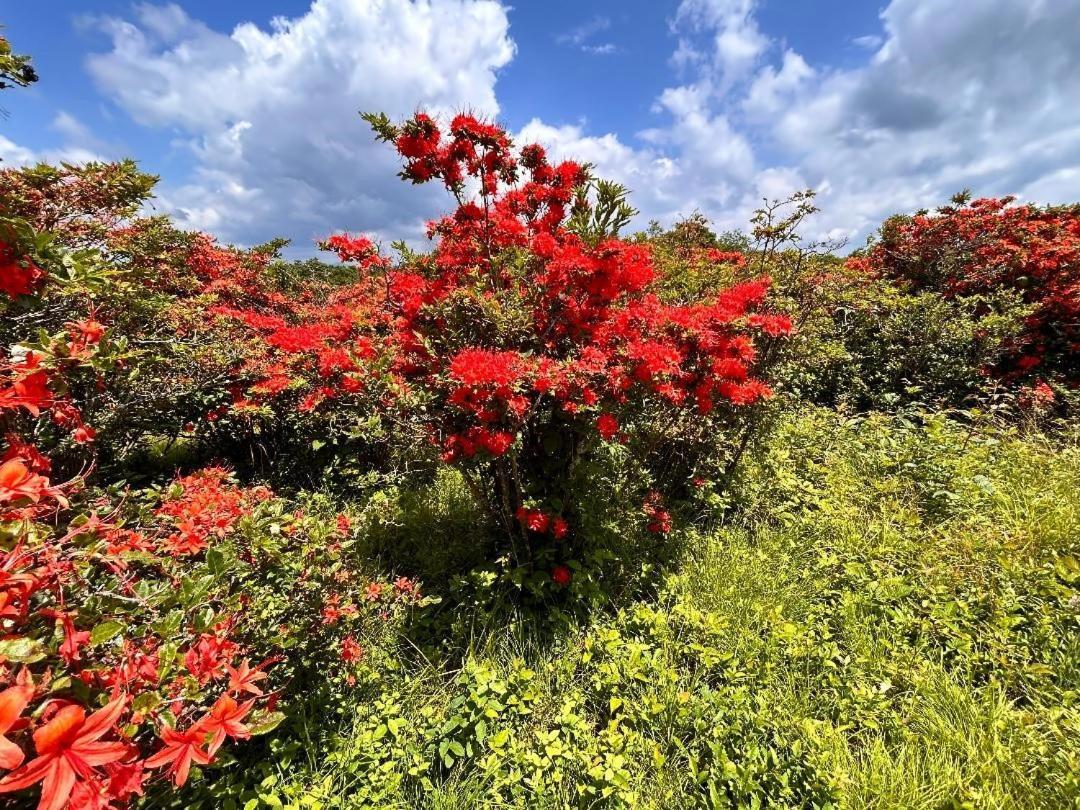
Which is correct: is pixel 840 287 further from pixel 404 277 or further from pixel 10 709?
pixel 10 709

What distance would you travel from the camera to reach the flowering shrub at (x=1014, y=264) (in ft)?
21.7

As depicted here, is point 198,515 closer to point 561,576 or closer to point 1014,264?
point 561,576

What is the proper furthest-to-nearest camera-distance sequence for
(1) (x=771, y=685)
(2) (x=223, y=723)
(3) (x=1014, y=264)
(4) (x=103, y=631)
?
(3) (x=1014, y=264)
(1) (x=771, y=685)
(2) (x=223, y=723)
(4) (x=103, y=631)

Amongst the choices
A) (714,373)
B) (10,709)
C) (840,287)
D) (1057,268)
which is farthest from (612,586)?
(1057,268)

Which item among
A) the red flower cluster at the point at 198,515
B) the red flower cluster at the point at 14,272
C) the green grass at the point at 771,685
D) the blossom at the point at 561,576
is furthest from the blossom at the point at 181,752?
the blossom at the point at 561,576

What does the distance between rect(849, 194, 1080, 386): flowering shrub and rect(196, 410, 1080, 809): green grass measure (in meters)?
4.50

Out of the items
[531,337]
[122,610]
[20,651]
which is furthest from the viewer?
[531,337]

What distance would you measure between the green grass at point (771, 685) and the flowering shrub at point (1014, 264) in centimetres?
450

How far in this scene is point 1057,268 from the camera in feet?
22.5

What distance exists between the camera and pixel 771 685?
242 cm

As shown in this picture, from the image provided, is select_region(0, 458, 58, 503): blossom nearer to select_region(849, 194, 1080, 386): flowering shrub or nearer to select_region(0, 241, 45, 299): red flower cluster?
select_region(0, 241, 45, 299): red flower cluster

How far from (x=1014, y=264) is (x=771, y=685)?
27.4 ft

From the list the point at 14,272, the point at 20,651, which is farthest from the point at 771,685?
the point at 14,272

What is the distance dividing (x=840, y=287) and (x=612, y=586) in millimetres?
4223
